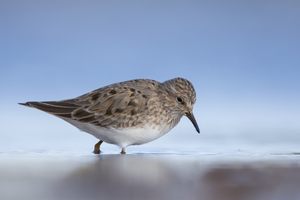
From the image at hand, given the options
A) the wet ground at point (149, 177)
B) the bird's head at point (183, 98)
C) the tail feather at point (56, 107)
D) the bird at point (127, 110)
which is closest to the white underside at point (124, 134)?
the bird at point (127, 110)

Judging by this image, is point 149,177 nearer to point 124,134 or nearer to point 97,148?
point 124,134

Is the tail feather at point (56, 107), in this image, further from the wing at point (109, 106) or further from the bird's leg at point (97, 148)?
the bird's leg at point (97, 148)

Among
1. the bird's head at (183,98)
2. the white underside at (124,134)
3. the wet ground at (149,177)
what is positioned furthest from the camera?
the bird's head at (183,98)

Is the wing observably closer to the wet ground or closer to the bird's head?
the bird's head

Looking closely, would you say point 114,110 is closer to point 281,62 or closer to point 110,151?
point 110,151

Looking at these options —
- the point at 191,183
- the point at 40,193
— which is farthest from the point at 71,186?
the point at 191,183

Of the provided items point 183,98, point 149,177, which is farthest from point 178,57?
point 149,177

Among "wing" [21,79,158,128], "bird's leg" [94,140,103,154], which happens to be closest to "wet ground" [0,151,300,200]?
"bird's leg" [94,140,103,154]
